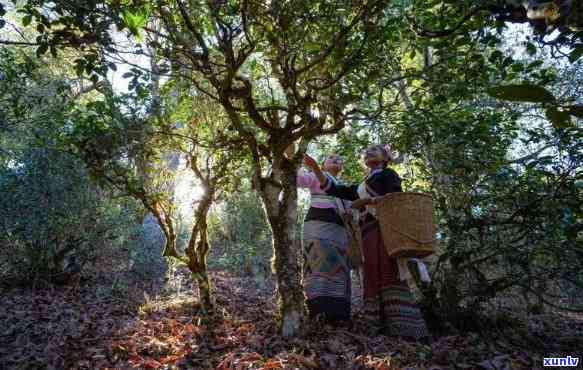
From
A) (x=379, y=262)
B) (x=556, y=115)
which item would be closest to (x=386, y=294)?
(x=379, y=262)

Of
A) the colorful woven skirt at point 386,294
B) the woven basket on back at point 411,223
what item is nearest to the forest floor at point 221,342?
the colorful woven skirt at point 386,294

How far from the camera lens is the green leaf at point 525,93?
0.57m

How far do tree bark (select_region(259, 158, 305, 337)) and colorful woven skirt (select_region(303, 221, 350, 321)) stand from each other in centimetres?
54

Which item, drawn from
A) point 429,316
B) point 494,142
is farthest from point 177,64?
point 429,316

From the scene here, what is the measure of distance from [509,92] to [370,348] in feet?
9.93

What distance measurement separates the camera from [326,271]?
4.14 m

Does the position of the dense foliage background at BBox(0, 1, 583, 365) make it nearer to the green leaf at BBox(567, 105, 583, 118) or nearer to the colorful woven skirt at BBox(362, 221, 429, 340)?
the colorful woven skirt at BBox(362, 221, 429, 340)

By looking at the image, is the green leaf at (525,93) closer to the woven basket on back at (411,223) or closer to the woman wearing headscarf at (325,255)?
the woven basket on back at (411,223)

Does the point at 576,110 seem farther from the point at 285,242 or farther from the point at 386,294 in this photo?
the point at 386,294

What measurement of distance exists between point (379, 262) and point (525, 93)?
365cm

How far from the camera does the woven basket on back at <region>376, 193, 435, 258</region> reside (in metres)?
3.15

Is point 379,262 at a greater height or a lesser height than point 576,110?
lesser

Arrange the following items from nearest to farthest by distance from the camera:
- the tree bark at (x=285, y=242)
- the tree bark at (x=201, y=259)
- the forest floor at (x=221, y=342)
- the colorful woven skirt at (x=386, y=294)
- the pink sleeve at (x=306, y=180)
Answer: the forest floor at (x=221, y=342) < the tree bark at (x=285, y=242) < the colorful woven skirt at (x=386, y=294) < the pink sleeve at (x=306, y=180) < the tree bark at (x=201, y=259)

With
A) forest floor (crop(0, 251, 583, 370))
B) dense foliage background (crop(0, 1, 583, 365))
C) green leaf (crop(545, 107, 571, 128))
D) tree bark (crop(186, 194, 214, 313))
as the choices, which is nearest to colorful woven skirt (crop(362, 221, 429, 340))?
forest floor (crop(0, 251, 583, 370))
